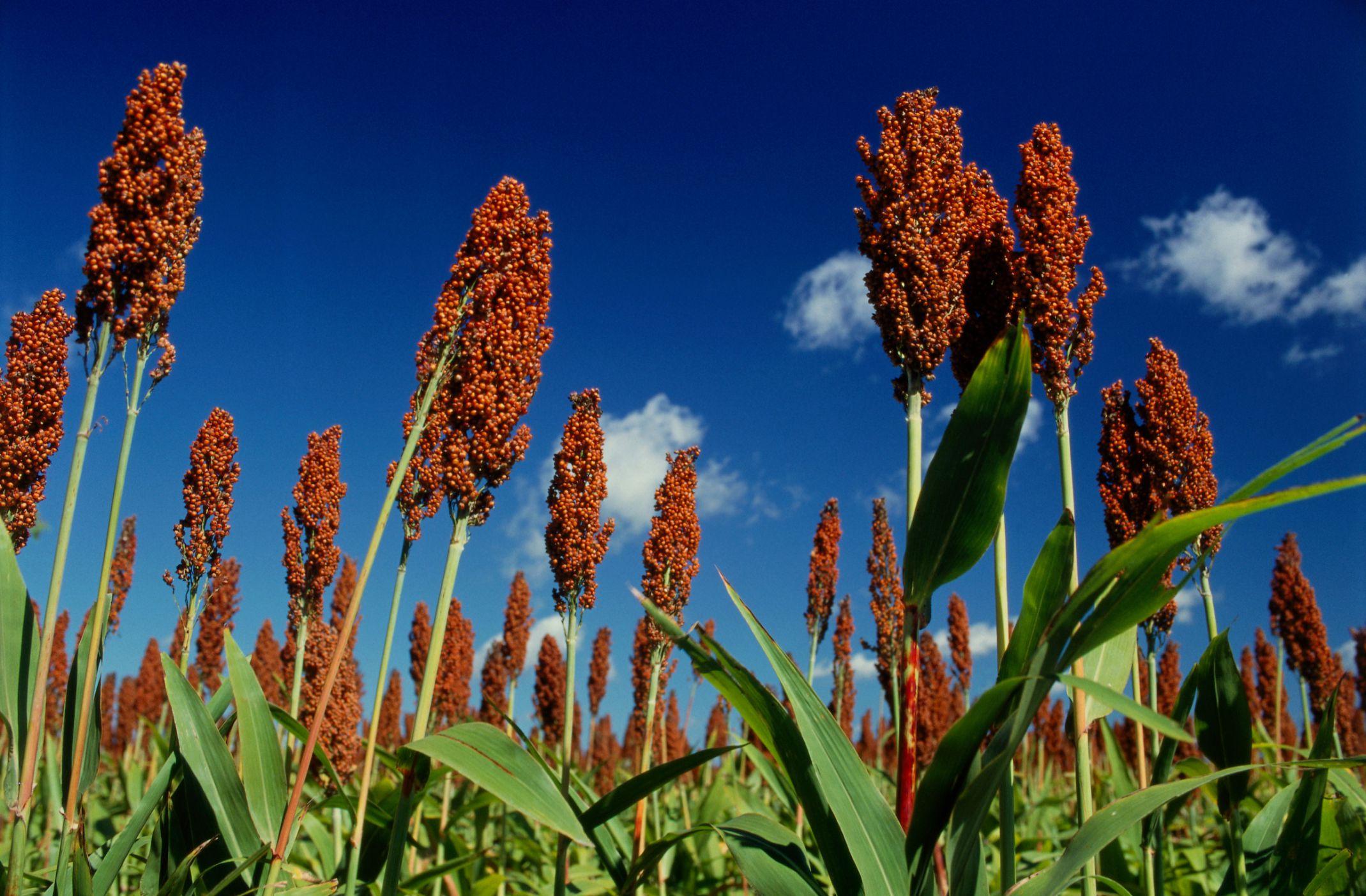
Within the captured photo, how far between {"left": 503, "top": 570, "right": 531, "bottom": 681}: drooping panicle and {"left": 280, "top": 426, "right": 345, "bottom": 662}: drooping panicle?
4452mm

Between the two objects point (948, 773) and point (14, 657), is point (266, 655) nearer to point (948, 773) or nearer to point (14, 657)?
point (14, 657)

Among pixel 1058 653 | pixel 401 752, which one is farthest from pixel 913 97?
pixel 401 752

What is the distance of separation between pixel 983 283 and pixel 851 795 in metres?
2.46

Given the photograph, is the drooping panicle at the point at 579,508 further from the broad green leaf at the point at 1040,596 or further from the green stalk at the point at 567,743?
the broad green leaf at the point at 1040,596

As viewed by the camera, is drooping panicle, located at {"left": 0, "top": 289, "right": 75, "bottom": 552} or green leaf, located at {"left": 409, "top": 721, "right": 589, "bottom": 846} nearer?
green leaf, located at {"left": 409, "top": 721, "right": 589, "bottom": 846}

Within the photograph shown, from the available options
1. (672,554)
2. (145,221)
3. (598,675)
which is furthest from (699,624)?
(598,675)

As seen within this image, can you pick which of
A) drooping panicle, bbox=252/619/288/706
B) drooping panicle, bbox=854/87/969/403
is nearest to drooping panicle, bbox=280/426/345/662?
drooping panicle, bbox=854/87/969/403

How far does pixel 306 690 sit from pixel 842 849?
5203 millimetres

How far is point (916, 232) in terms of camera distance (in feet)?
9.88

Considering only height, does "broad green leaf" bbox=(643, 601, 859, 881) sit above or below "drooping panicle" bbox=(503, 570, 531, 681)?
below

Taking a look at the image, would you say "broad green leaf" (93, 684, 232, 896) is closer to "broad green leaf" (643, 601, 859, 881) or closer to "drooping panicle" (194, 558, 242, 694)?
"broad green leaf" (643, 601, 859, 881)

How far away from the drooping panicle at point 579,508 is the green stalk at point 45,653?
2.40 meters

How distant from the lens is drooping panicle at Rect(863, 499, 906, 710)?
9.41m

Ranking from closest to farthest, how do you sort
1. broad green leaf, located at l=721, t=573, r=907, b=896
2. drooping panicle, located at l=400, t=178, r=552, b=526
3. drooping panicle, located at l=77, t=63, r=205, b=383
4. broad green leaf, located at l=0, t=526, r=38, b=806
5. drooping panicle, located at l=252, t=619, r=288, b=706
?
broad green leaf, located at l=721, t=573, r=907, b=896 < broad green leaf, located at l=0, t=526, r=38, b=806 < drooping panicle, located at l=77, t=63, r=205, b=383 < drooping panicle, located at l=400, t=178, r=552, b=526 < drooping panicle, located at l=252, t=619, r=288, b=706
